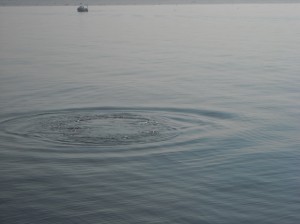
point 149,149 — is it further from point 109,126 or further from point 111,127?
point 109,126

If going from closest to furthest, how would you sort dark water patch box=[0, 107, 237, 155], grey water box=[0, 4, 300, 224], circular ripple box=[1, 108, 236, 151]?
grey water box=[0, 4, 300, 224] → dark water patch box=[0, 107, 237, 155] → circular ripple box=[1, 108, 236, 151]

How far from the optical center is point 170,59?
51.9 metres

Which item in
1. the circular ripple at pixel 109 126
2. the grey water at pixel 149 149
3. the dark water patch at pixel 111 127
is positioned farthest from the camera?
the circular ripple at pixel 109 126

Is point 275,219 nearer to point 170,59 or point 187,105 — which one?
point 187,105

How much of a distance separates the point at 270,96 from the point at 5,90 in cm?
1450

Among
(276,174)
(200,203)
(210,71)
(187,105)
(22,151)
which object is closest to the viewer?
(200,203)

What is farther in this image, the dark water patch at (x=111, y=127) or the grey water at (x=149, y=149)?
the dark water patch at (x=111, y=127)

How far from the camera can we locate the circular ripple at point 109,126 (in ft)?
63.6

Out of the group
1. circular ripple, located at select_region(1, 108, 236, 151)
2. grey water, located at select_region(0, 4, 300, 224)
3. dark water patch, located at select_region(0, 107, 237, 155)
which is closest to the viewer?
grey water, located at select_region(0, 4, 300, 224)

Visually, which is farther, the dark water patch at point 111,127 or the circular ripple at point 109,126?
the circular ripple at point 109,126

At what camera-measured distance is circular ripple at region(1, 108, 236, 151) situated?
19391 millimetres

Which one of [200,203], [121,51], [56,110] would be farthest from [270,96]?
[121,51]

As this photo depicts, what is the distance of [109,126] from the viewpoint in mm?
21125

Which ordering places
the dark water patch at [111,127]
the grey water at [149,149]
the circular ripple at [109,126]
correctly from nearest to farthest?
the grey water at [149,149], the dark water patch at [111,127], the circular ripple at [109,126]
